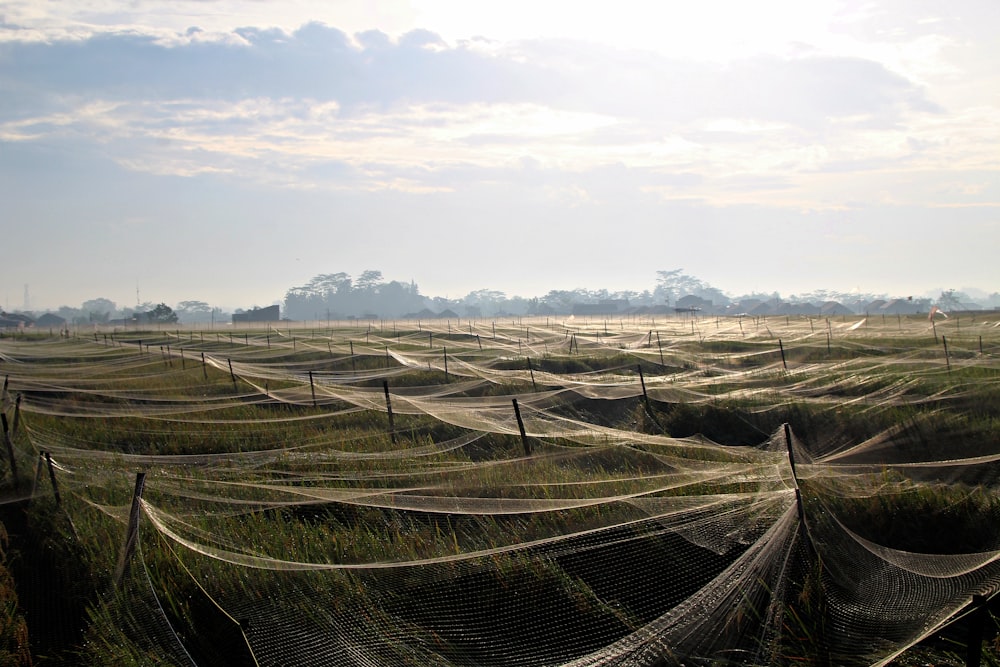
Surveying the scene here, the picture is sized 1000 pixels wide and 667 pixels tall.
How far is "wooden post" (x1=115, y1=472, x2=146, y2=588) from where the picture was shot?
11.9ft

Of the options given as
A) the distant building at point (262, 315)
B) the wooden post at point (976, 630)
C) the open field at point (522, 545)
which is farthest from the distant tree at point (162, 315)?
the wooden post at point (976, 630)

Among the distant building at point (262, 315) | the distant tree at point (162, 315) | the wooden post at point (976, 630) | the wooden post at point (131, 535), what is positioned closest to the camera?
the wooden post at point (976, 630)

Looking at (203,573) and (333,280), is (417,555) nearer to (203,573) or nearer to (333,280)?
(203,573)

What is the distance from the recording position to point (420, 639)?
323 cm

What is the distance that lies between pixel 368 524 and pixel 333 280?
103m

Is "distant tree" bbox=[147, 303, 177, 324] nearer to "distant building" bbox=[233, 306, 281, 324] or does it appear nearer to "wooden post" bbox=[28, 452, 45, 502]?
"distant building" bbox=[233, 306, 281, 324]

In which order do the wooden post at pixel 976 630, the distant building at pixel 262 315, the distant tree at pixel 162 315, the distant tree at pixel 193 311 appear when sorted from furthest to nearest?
the distant tree at pixel 193 311
the distant building at pixel 262 315
the distant tree at pixel 162 315
the wooden post at pixel 976 630

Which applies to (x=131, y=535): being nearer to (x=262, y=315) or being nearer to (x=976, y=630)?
(x=976, y=630)

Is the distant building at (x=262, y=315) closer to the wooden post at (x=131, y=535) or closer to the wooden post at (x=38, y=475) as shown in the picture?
the wooden post at (x=38, y=475)

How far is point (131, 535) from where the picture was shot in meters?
3.77

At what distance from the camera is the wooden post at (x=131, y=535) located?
3.63 metres

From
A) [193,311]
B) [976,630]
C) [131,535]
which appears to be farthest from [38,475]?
[193,311]

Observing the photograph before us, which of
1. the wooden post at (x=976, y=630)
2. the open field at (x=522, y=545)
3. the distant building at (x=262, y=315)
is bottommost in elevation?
the open field at (x=522, y=545)

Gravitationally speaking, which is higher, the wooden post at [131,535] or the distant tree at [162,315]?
the distant tree at [162,315]
